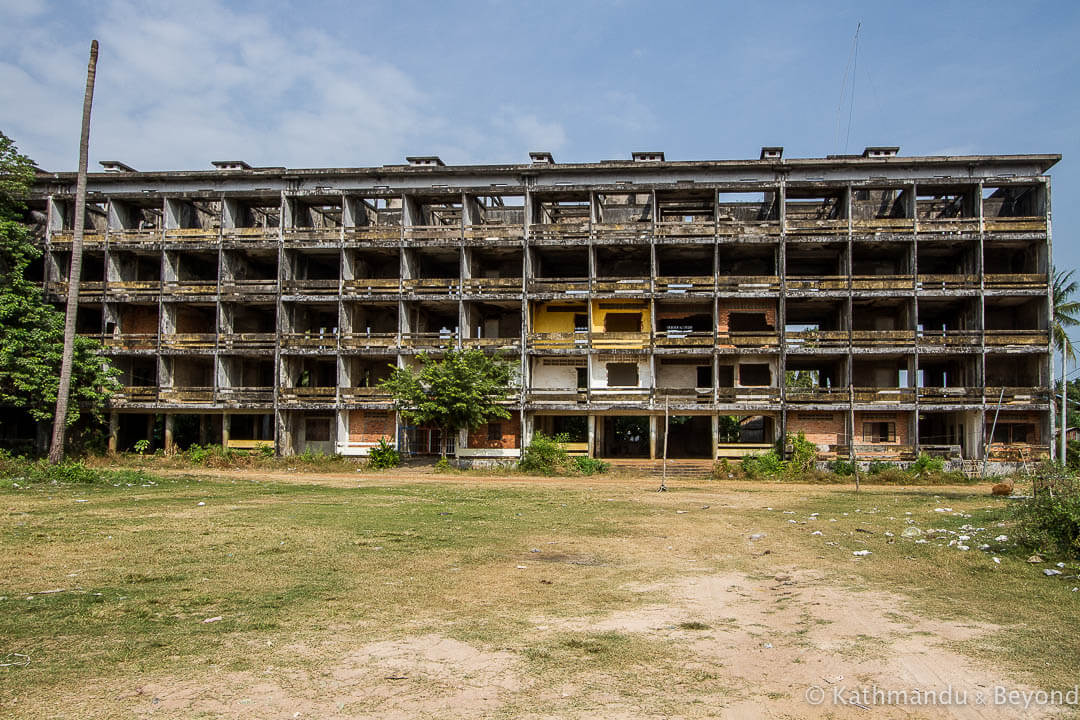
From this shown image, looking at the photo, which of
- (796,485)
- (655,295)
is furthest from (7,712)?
(655,295)

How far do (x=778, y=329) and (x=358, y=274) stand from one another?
21171 mm

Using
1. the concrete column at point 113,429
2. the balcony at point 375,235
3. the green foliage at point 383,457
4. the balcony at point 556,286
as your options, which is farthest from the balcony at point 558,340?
the concrete column at point 113,429

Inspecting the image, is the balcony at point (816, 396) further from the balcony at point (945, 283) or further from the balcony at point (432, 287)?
the balcony at point (432, 287)

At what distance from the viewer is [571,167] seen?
3941 centimetres

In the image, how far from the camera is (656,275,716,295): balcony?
38.8 meters

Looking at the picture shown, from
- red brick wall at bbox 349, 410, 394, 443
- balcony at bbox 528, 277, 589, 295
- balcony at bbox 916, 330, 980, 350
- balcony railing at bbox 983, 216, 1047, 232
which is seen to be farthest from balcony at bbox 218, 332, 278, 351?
balcony railing at bbox 983, 216, 1047, 232

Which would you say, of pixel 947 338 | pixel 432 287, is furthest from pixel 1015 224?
pixel 432 287

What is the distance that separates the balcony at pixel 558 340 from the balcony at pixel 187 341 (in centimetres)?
1603

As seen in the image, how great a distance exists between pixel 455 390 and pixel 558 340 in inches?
262

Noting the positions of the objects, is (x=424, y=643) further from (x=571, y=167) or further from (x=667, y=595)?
(x=571, y=167)

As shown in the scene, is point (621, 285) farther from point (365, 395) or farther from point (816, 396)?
point (365, 395)

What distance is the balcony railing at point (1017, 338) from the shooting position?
1464 inches

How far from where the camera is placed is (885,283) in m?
38.1

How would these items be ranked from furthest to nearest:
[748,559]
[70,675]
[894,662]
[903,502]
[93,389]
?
[93,389], [903,502], [748,559], [894,662], [70,675]
